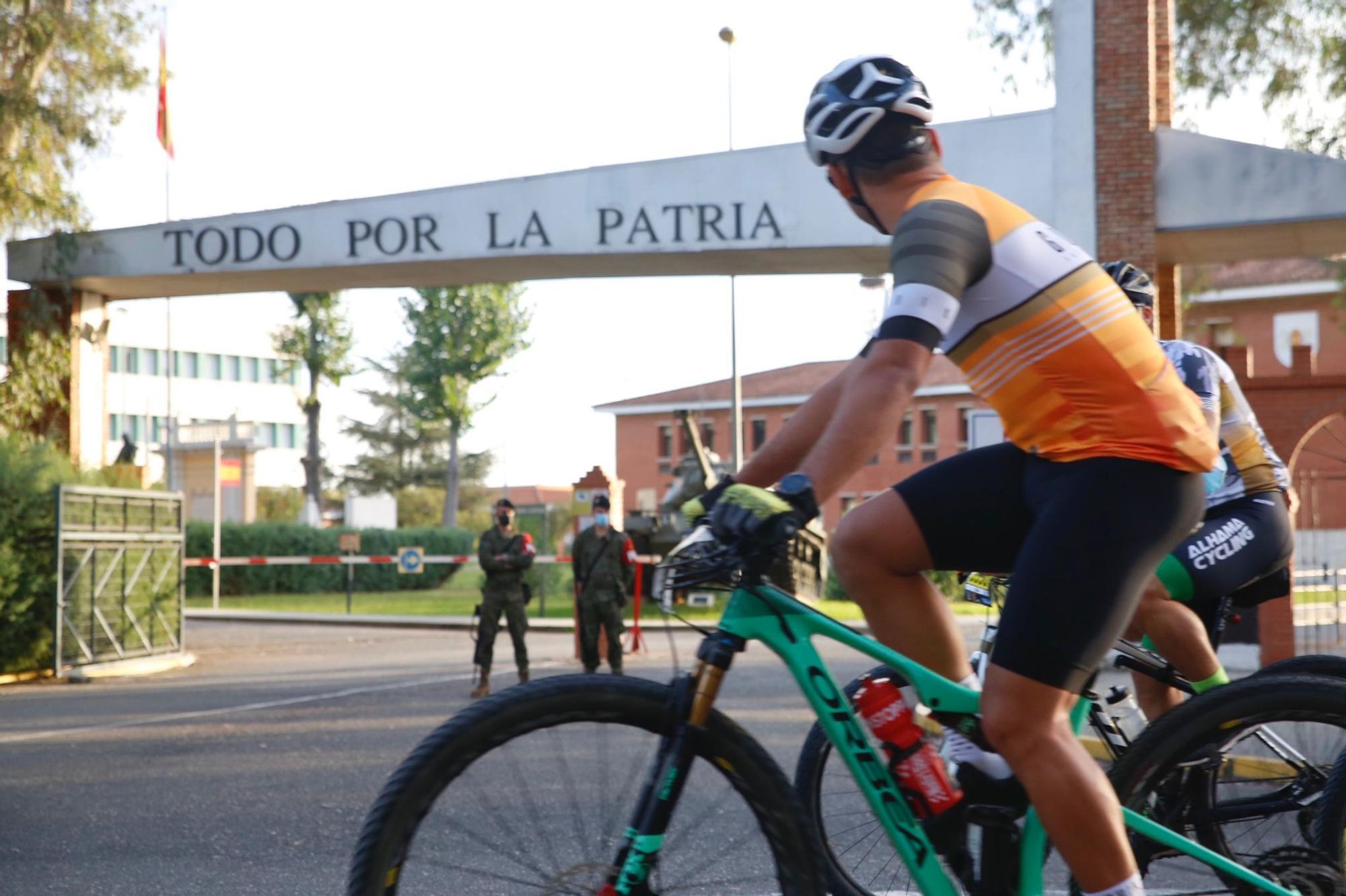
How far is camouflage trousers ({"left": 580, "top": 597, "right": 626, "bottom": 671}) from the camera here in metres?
15.4

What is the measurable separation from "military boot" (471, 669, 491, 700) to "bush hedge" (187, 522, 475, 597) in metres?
29.9

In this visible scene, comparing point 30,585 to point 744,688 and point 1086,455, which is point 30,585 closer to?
point 744,688

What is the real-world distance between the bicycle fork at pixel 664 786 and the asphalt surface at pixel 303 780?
1.6 inches

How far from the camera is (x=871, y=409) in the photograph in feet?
8.91

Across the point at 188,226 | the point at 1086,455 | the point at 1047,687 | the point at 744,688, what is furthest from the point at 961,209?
the point at 188,226

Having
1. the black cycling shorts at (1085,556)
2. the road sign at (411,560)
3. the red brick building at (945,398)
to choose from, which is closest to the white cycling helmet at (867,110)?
the black cycling shorts at (1085,556)

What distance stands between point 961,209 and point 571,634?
906 inches

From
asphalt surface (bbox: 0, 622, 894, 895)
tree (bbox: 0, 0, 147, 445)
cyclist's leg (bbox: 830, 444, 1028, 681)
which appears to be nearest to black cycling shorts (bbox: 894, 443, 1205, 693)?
cyclist's leg (bbox: 830, 444, 1028, 681)

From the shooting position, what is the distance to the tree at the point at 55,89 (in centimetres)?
1820

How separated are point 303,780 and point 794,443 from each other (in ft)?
17.8

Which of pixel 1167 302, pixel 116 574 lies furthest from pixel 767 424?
pixel 116 574

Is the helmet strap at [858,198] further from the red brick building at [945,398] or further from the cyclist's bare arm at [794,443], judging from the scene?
the red brick building at [945,398]

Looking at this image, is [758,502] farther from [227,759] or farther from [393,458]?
[393,458]

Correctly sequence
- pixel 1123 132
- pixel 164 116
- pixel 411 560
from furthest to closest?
1. pixel 411 560
2. pixel 164 116
3. pixel 1123 132
